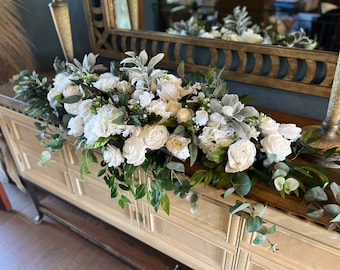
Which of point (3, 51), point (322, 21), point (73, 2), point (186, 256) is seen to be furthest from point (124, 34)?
point (186, 256)

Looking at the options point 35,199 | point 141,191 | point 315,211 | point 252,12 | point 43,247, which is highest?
point 252,12

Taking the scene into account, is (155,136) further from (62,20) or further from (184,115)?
(62,20)

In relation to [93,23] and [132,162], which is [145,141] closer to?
[132,162]

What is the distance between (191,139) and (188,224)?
0.38 meters

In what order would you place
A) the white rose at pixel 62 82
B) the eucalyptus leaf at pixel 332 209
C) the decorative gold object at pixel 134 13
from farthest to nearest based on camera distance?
the decorative gold object at pixel 134 13
the white rose at pixel 62 82
the eucalyptus leaf at pixel 332 209

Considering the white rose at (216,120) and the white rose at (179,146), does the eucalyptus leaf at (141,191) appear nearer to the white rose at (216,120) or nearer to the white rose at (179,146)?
the white rose at (179,146)

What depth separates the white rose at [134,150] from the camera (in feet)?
2.46

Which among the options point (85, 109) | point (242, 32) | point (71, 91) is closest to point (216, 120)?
point (85, 109)

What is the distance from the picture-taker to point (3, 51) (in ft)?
4.78

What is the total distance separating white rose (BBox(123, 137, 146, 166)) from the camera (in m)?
0.75

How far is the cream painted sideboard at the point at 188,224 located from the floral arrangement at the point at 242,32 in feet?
2.14

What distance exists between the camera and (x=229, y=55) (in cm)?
108

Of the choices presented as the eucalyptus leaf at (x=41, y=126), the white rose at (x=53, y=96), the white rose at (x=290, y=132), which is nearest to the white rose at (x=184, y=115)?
the white rose at (x=290, y=132)

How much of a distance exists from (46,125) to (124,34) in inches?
21.6
